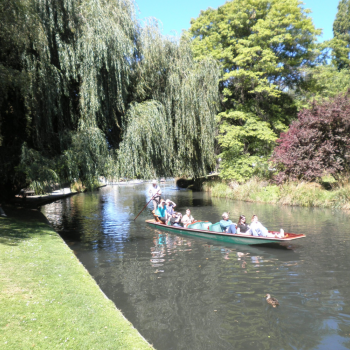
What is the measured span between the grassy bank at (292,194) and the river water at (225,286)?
13.9 ft

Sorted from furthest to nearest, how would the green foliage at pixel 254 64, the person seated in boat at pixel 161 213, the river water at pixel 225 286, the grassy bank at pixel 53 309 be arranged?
1. the green foliage at pixel 254 64
2. the person seated in boat at pixel 161 213
3. the river water at pixel 225 286
4. the grassy bank at pixel 53 309

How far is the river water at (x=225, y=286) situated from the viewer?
4621 mm

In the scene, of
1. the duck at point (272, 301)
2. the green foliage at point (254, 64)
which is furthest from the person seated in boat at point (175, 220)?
the green foliage at point (254, 64)

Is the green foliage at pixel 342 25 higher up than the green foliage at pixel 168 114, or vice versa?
the green foliage at pixel 342 25

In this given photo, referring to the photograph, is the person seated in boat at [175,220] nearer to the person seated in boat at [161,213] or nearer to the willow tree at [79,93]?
the person seated in boat at [161,213]

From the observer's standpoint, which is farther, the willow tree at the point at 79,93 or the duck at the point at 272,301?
the willow tree at the point at 79,93

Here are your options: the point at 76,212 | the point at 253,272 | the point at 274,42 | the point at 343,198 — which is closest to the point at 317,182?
the point at 343,198

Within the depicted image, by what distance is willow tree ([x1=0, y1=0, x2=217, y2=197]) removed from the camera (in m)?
9.80

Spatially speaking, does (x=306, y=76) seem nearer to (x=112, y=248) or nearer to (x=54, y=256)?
(x=112, y=248)

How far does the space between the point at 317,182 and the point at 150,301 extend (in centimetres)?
1497

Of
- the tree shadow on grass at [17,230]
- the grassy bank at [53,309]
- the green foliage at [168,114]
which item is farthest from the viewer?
the green foliage at [168,114]

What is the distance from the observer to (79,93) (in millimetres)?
11477

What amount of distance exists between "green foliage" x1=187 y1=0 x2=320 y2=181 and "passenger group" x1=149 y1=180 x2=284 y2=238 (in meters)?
10.1

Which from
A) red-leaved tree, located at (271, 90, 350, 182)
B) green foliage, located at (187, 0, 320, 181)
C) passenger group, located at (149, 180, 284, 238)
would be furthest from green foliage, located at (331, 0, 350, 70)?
passenger group, located at (149, 180, 284, 238)
